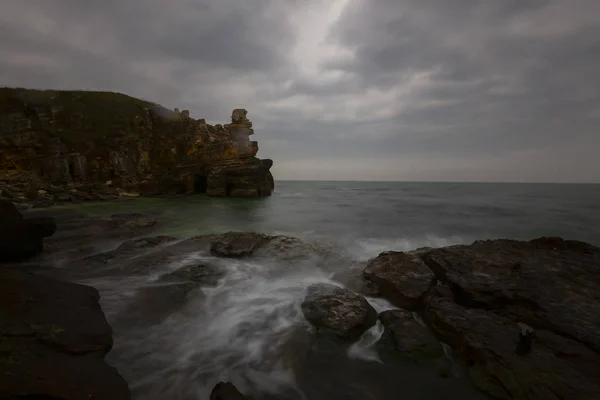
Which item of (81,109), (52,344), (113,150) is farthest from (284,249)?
(81,109)

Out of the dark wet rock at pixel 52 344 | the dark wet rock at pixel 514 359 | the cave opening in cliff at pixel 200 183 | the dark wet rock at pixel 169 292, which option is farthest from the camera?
the cave opening in cliff at pixel 200 183

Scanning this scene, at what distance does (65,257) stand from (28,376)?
29.6 feet

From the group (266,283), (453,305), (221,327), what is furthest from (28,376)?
(453,305)

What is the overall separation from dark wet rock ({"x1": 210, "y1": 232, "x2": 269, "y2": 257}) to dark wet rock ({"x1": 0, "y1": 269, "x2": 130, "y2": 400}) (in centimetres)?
567

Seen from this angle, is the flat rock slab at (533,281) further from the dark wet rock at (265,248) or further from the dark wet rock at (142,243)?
the dark wet rock at (142,243)

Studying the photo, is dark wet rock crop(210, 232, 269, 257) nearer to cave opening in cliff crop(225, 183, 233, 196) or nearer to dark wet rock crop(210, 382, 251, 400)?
dark wet rock crop(210, 382, 251, 400)

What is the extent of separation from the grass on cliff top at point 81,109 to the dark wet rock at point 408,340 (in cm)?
5284

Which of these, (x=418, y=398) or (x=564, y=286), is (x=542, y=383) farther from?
Answer: (x=564, y=286)

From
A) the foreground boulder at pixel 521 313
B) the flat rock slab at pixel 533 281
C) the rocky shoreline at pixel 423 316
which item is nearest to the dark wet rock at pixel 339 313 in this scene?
the rocky shoreline at pixel 423 316

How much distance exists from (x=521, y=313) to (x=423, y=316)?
6.73 feet

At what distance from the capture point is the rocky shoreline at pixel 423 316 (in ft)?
13.0

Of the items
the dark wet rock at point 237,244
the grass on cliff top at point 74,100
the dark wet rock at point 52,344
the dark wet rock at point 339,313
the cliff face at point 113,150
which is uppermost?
the grass on cliff top at point 74,100

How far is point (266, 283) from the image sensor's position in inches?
350

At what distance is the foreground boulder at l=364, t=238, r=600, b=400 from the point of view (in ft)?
14.5
